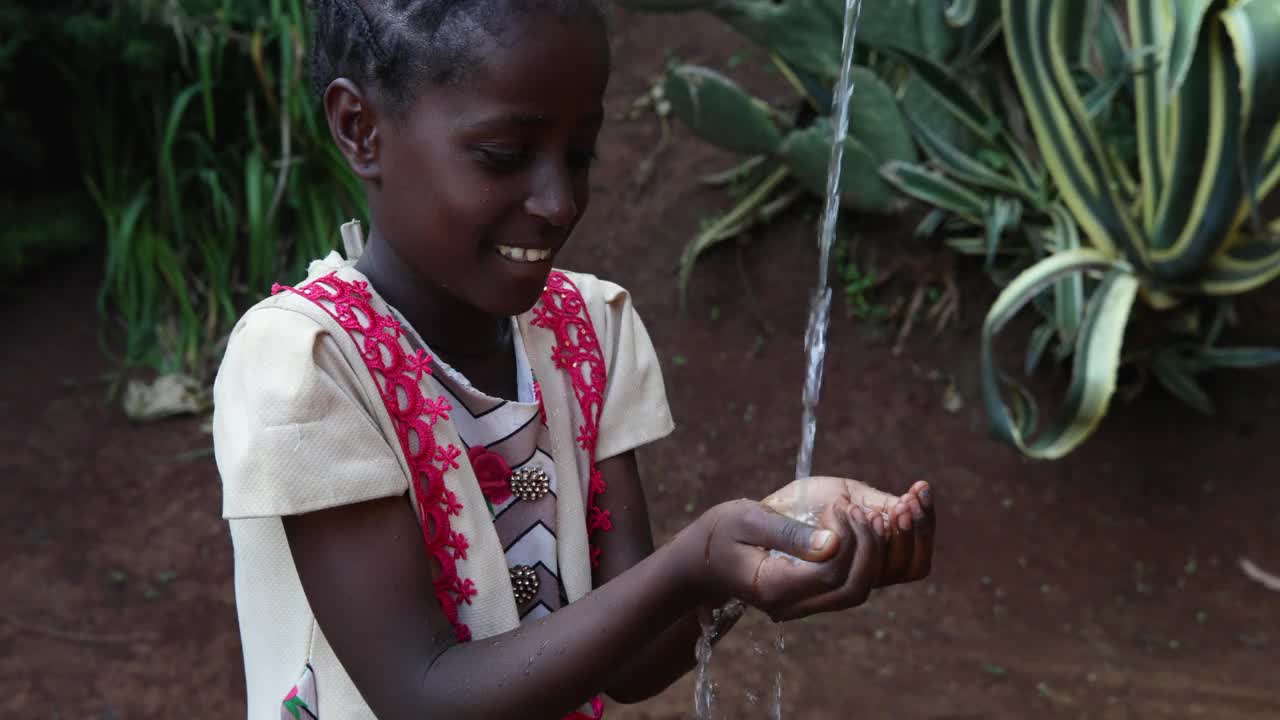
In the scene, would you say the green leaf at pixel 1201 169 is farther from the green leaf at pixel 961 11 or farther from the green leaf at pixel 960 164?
the green leaf at pixel 961 11

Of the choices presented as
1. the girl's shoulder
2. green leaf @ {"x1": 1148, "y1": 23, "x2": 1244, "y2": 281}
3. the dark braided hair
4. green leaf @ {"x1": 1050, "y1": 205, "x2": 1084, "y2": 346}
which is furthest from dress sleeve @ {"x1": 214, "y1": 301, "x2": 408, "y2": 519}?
green leaf @ {"x1": 1050, "y1": 205, "x2": 1084, "y2": 346}

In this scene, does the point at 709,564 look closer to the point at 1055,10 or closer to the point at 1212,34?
the point at 1212,34

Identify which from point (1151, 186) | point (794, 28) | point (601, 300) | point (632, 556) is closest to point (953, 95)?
point (794, 28)

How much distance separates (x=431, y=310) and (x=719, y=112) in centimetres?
209

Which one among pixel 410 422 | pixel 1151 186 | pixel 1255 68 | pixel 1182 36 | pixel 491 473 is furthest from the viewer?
pixel 1151 186

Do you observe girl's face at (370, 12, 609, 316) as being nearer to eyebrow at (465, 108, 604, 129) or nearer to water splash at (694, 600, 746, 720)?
eyebrow at (465, 108, 604, 129)

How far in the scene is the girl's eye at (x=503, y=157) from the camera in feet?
3.95

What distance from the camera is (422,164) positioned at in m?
1.23

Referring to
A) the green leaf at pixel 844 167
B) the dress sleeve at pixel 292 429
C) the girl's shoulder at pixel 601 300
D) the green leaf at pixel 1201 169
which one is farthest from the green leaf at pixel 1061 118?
the dress sleeve at pixel 292 429

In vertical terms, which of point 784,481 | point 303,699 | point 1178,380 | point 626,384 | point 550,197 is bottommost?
point 784,481

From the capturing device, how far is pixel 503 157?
A: 1.21 meters

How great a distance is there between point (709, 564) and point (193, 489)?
109 inches

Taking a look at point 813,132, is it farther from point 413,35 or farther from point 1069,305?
point 413,35

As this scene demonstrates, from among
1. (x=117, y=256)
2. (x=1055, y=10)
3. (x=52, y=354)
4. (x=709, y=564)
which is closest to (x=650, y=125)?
(x=1055, y=10)
